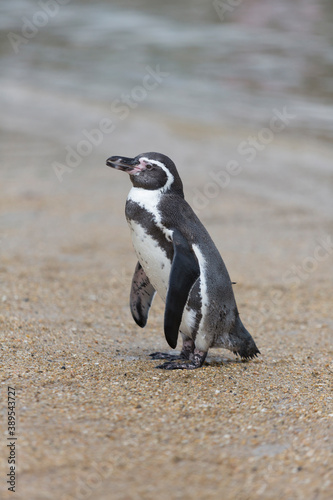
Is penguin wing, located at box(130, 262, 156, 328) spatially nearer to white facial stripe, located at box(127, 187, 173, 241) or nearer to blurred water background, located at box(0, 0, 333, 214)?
white facial stripe, located at box(127, 187, 173, 241)

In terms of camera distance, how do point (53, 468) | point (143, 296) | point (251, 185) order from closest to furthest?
point (53, 468), point (143, 296), point (251, 185)

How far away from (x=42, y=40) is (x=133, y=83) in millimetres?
7191

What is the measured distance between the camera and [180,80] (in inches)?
639

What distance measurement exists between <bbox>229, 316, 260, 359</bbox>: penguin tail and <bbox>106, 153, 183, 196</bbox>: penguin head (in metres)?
0.88

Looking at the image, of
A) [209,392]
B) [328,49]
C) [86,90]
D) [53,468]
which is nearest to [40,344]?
[209,392]

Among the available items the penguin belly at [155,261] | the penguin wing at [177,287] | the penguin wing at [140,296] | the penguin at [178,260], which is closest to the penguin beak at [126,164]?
the penguin at [178,260]

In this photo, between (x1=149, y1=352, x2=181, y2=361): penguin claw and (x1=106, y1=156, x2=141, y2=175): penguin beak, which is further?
(x1=149, y1=352, x2=181, y2=361): penguin claw

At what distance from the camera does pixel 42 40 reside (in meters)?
22.2

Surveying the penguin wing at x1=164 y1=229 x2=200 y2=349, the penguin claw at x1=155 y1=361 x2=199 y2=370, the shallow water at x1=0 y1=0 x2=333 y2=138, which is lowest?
the shallow water at x1=0 y1=0 x2=333 y2=138

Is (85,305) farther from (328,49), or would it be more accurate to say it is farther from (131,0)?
(131,0)

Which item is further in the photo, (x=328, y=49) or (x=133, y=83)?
(x=328, y=49)

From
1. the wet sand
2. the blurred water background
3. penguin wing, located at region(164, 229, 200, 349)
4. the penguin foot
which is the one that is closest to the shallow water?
the blurred water background

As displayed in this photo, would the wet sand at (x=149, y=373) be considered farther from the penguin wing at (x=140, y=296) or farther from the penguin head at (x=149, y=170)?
the penguin head at (x=149, y=170)

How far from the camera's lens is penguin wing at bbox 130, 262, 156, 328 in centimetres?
416
